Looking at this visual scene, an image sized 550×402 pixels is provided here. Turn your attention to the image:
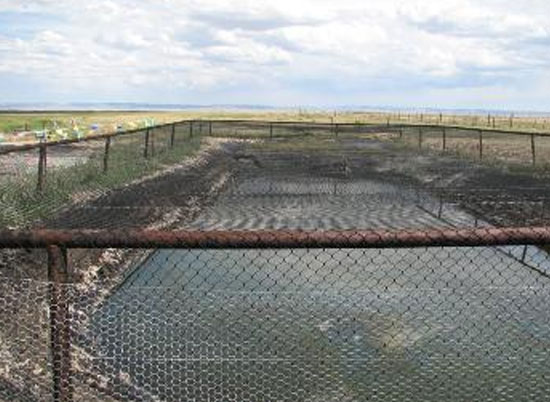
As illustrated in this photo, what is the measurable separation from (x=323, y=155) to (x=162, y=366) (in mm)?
32490

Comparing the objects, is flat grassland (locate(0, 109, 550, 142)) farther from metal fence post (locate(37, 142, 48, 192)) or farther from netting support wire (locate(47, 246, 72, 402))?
netting support wire (locate(47, 246, 72, 402))

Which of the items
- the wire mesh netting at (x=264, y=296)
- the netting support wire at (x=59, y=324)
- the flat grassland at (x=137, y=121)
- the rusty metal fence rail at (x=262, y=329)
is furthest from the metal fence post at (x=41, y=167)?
the flat grassland at (x=137, y=121)

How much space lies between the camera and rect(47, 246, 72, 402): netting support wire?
509cm

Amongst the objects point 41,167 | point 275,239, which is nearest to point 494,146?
point 41,167

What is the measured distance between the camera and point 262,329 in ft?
34.8

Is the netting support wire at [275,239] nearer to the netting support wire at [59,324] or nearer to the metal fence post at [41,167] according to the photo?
the netting support wire at [59,324]

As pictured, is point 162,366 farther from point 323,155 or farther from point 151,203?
point 323,155

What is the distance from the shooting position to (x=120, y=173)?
24609mm

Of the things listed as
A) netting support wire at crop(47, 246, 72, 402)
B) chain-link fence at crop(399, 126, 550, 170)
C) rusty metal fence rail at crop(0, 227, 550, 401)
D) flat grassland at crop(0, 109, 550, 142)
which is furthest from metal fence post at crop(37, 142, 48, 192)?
flat grassland at crop(0, 109, 550, 142)

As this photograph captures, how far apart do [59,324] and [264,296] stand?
708 cm

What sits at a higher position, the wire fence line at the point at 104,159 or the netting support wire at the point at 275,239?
the netting support wire at the point at 275,239

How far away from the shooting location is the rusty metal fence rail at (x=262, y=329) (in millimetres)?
4996

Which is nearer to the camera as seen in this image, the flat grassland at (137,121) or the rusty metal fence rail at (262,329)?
the rusty metal fence rail at (262,329)

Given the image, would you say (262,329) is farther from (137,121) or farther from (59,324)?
(137,121)
